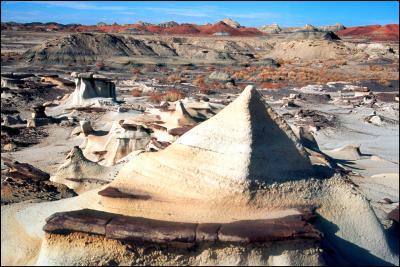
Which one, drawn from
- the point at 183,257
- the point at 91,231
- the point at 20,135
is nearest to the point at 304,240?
the point at 183,257

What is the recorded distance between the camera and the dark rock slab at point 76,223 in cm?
385

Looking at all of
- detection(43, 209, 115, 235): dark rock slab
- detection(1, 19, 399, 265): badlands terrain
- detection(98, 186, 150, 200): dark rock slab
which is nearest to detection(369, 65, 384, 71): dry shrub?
detection(1, 19, 399, 265): badlands terrain

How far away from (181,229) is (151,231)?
0.74 feet

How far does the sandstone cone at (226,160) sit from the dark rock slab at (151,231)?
553mm

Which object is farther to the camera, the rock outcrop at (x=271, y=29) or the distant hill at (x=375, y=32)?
the rock outcrop at (x=271, y=29)

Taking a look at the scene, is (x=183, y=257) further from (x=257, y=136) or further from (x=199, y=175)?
(x=257, y=136)

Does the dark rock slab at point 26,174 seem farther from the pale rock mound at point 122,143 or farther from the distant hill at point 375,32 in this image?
the distant hill at point 375,32

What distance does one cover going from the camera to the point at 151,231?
12.5 ft

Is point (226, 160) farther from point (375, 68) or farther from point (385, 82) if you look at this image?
point (375, 68)

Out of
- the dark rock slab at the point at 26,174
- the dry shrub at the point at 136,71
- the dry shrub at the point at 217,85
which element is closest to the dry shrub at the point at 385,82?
the dry shrub at the point at 217,85

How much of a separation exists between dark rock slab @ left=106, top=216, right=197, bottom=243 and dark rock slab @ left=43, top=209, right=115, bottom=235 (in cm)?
8

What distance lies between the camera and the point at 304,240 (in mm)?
3869

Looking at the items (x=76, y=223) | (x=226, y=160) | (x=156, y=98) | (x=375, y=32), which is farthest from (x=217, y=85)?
(x=375, y=32)

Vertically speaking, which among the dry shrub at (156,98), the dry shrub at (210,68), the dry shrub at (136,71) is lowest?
the dry shrub at (156,98)
